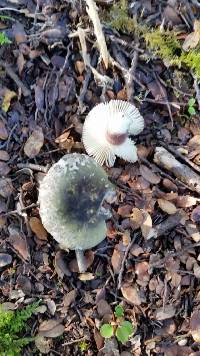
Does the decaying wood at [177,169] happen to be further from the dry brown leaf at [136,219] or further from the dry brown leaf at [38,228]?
the dry brown leaf at [38,228]

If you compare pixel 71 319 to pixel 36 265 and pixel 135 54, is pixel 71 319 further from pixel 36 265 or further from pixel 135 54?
pixel 135 54

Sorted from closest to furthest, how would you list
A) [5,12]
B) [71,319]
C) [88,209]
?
[88,209]
[71,319]
[5,12]

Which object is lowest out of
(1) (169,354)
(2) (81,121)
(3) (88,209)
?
(1) (169,354)

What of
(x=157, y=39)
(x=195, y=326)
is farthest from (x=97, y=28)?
(x=195, y=326)

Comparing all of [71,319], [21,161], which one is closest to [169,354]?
[71,319]

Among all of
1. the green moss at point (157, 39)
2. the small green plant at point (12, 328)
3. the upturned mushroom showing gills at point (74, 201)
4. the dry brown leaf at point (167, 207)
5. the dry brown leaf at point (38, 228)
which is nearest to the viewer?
the upturned mushroom showing gills at point (74, 201)

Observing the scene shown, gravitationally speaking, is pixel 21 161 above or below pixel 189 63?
below

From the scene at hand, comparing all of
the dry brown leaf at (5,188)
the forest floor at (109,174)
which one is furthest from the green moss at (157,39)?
the dry brown leaf at (5,188)

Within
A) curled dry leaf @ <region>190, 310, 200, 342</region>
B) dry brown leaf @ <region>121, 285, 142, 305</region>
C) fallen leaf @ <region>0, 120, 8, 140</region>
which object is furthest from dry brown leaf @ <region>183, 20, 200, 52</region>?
curled dry leaf @ <region>190, 310, 200, 342</region>
